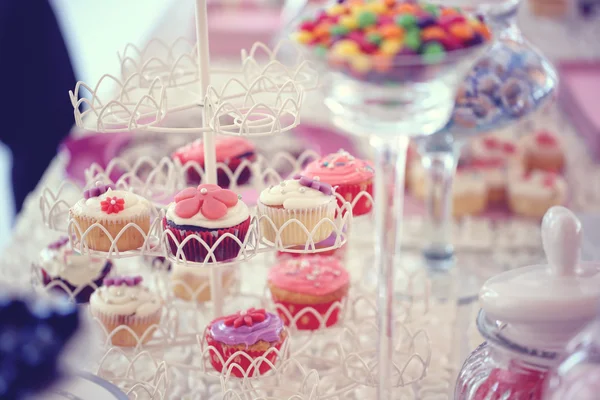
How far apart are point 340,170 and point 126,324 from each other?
43cm

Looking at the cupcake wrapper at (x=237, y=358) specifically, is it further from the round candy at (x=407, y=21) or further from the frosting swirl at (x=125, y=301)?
the round candy at (x=407, y=21)

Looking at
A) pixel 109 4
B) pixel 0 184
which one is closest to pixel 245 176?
pixel 0 184

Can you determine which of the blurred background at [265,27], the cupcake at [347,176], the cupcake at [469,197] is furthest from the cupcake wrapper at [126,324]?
the blurred background at [265,27]

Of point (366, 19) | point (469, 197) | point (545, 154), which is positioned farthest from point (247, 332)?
point (545, 154)

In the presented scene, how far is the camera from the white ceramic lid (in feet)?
3.03

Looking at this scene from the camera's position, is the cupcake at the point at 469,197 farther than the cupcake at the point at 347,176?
Yes

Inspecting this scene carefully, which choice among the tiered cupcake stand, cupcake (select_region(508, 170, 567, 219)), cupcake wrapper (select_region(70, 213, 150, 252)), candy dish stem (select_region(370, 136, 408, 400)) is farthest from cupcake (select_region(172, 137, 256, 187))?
cupcake (select_region(508, 170, 567, 219))

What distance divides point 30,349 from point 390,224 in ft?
1.37

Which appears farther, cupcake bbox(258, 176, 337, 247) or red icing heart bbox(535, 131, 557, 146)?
red icing heart bbox(535, 131, 557, 146)

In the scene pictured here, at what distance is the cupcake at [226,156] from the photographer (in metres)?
1.45

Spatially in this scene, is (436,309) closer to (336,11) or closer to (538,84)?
(538,84)

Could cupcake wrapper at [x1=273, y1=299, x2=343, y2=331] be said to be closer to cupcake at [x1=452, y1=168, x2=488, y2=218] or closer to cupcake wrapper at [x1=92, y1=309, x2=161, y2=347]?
cupcake wrapper at [x1=92, y1=309, x2=161, y2=347]

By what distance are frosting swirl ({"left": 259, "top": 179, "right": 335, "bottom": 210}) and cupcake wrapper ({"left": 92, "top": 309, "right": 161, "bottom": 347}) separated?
29 centimetres

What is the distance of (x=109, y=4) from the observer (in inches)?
187
